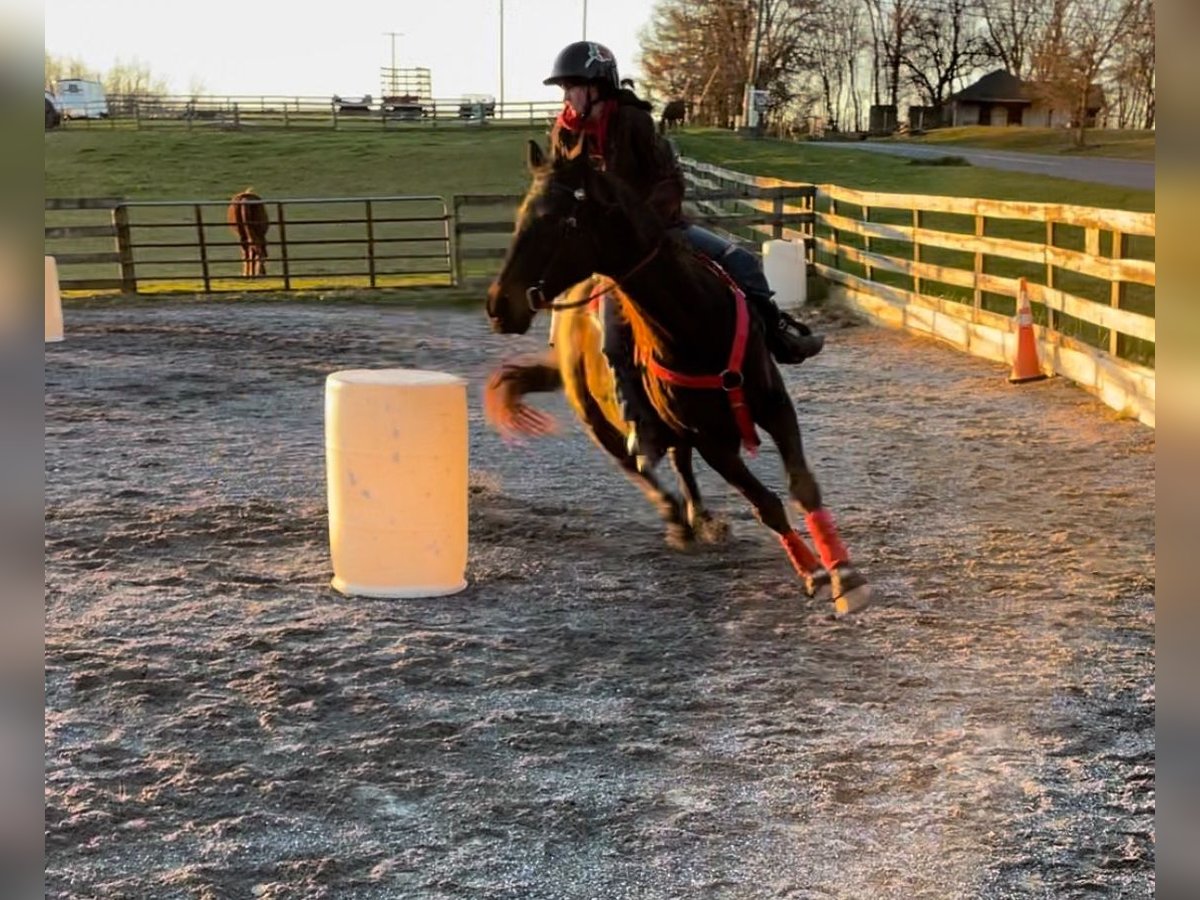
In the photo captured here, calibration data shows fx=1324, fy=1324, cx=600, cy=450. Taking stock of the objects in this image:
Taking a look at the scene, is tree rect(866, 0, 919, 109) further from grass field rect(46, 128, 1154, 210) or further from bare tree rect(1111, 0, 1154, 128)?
bare tree rect(1111, 0, 1154, 128)

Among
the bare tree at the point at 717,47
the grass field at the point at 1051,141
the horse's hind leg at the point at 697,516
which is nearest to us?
the horse's hind leg at the point at 697,516

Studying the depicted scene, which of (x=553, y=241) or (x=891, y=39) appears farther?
(x=891, y=39)

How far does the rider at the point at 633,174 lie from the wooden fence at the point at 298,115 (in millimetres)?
53602

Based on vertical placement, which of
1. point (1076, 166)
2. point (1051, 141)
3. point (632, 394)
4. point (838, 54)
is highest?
point (838, 54)

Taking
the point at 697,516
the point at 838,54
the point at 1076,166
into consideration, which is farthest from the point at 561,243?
the point at 838,54

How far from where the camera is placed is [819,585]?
5.40 meters

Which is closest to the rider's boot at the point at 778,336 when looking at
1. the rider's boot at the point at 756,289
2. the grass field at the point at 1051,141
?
the rider's boot at the point at 756,289

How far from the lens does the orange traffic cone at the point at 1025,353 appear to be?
10656mm

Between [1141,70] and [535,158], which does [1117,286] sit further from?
[1141,70]

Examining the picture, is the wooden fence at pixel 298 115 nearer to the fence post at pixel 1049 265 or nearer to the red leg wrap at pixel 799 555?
the fence post at pixel 1049 265

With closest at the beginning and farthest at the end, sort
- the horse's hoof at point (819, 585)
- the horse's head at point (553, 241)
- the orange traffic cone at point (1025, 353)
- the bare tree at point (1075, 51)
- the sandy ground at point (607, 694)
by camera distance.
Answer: the sandy ground at point (607, 694)
the horse's head at point (553, 241)
the horse's hoof at point (819, 585)
the orange traffic cone at point (1025, 353)
the bare tree at point (1075, 51)

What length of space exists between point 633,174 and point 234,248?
2491cm

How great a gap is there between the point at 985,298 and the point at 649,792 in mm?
12179
